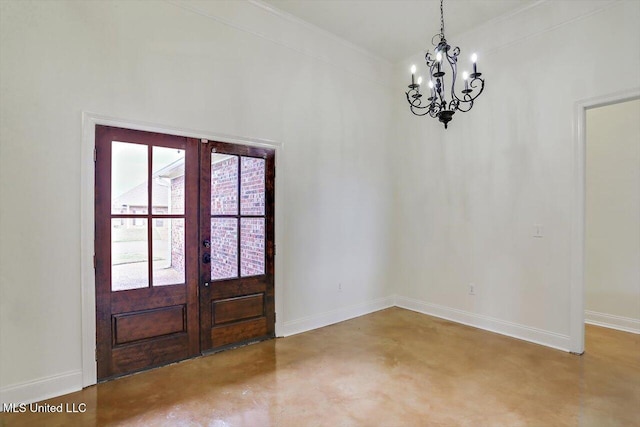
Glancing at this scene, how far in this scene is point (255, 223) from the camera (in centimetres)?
364

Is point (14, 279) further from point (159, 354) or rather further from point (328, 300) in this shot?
point (328, 300)

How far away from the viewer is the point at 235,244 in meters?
3.52

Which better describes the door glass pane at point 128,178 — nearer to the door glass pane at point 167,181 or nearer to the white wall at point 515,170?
the door glass pane at point 167,181

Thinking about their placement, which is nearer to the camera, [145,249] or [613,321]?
[145,249]

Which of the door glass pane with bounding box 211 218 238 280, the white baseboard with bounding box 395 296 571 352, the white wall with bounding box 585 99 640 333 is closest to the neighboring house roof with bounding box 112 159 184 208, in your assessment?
the door glass pane with bounding box 211 218 238 280

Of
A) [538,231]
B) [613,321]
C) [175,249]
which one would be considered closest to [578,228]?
[538,231]

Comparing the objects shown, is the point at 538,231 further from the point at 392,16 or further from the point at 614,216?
the point at 392,16

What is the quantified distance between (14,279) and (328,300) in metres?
3.05

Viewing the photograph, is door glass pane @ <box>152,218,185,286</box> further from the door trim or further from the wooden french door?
the door trim

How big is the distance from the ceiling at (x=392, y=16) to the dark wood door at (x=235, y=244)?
66.6 inches

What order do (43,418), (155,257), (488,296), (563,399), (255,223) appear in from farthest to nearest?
(488,296)
(255,223)
(155,257)
(563,399)
(43,418)

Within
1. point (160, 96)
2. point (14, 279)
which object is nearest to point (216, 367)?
point (14, 279)

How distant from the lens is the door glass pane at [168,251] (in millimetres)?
3033

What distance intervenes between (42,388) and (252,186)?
2382mm
